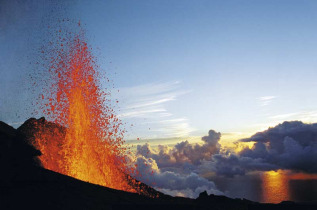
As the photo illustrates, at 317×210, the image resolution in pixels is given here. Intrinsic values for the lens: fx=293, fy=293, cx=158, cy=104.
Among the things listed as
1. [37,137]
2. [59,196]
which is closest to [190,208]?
[59,196]

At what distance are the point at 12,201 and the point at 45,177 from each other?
670cm

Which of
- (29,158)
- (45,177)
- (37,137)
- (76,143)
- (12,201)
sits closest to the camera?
(12,201)

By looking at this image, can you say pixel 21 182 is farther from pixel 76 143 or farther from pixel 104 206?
pixel 76 143

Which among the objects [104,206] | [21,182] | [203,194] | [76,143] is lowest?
[203,194]

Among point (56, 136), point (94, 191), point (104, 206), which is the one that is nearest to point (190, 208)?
point (104, 206)

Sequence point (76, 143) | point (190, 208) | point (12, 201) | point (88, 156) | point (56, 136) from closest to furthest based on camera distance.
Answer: point (190, 208) < point (12, 201) < point (88, 156) < point (76, 143) < point (56, 136)

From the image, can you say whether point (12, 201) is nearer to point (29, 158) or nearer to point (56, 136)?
point (29, 158)

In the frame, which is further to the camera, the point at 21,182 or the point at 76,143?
the point at 76,143

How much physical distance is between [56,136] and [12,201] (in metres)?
56.4

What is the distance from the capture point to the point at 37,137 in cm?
7456

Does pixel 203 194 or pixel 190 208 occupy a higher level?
pixel 190 208

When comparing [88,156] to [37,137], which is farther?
[37,137]

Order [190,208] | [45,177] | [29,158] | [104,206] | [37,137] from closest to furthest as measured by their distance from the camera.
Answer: [190,208], [104,206], [45,177], [29,158], [37,137]

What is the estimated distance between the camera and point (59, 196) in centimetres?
3362
